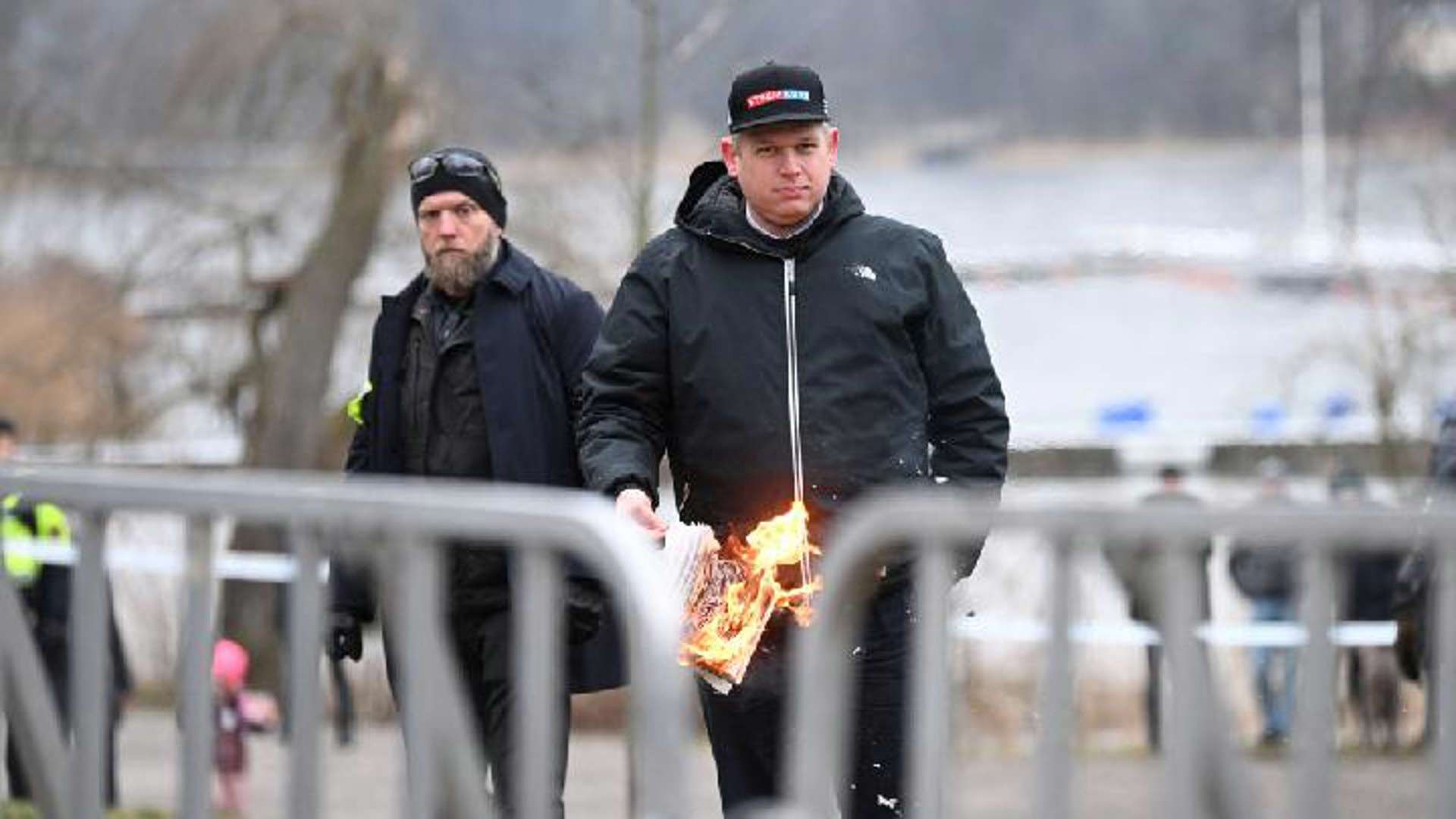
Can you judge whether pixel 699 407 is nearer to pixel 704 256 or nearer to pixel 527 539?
pixel 704 256

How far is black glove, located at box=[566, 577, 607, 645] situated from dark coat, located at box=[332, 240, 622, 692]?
90 cm

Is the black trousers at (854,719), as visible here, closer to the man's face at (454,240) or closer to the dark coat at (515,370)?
the dark coat at (515,370)

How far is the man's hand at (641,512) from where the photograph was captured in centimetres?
605

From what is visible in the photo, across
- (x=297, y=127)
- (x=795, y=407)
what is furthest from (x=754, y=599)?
(x=297, y=127)

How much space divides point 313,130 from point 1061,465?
10.1 m

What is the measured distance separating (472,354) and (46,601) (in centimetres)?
138

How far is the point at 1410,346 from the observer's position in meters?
18.3

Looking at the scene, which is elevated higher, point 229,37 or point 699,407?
point 229,37

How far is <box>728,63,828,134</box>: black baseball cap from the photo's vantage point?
6.21m

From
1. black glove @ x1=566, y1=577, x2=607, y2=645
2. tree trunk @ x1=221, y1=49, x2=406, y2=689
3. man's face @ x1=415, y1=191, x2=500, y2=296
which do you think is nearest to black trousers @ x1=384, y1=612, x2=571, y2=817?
black glove @ x1=566, y1=577, x2=607, y2=645

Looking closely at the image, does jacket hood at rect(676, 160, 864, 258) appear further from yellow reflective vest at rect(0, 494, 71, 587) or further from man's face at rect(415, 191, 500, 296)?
yellow reflective vest at rect(0, 494, 71, 587)

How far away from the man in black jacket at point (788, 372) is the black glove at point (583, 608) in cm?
25

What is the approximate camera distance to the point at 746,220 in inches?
250

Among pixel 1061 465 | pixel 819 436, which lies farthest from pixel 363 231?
pixel 819 436
